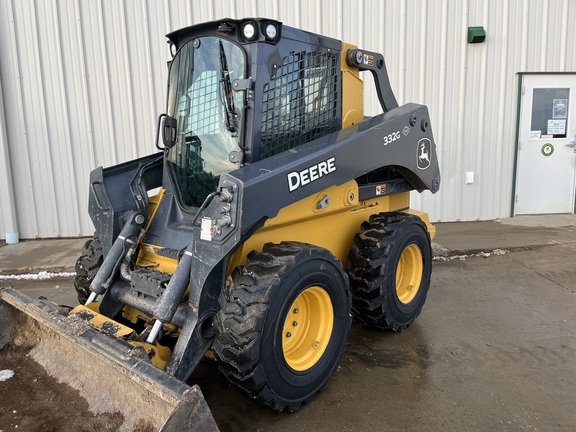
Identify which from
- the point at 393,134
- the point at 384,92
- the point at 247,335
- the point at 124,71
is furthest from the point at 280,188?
the point at 124,71

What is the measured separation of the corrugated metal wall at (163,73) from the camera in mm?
6980

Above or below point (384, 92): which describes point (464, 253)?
below

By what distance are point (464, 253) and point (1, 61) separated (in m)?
7.27

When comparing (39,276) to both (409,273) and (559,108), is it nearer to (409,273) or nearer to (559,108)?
(409,273)

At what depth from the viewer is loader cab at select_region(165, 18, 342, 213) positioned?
290cm

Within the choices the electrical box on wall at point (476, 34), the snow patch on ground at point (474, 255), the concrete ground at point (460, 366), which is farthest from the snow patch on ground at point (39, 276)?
the electrical box on wall at point (476, 34)

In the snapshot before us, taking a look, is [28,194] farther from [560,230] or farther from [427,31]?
[560,230]

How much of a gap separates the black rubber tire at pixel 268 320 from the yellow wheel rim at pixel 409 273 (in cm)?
130

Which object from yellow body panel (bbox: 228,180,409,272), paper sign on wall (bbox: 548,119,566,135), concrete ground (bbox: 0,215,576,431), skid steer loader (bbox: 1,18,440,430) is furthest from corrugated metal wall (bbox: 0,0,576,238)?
yellow body panel (bbox: 228,180,409,272)

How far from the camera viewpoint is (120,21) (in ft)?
22.9

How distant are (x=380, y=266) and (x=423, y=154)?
3.81 ft

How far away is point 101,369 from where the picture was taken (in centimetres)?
251

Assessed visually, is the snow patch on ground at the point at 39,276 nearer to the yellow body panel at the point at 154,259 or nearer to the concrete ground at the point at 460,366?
the concrete ground at the point at 460,366

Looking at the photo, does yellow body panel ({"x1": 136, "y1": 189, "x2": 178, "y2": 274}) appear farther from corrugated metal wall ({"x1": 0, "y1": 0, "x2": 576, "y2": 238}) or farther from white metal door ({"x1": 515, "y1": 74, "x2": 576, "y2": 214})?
white metal door ({"x1": 515, "y1": 74, "x2": 576, "y2": 214})
